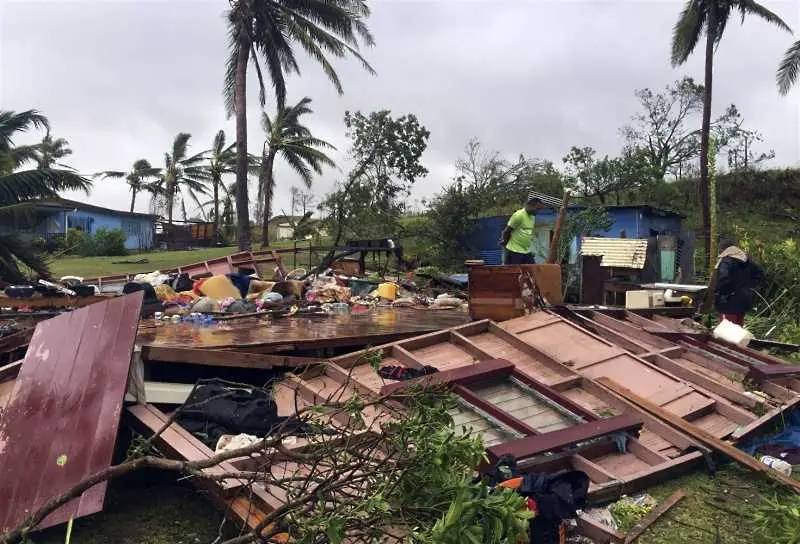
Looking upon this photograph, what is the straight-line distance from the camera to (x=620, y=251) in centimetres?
1503

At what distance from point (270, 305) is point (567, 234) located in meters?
9.41

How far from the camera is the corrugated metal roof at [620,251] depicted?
14.7m

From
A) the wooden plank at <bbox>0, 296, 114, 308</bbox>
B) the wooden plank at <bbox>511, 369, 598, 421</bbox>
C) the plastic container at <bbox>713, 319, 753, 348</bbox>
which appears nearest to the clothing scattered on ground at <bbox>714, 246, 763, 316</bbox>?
the plastic container at <bbox>713, 319, 753, 348</bbox>

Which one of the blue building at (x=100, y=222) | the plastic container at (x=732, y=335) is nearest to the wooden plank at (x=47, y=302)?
the plastic container at (x=732, y=335)

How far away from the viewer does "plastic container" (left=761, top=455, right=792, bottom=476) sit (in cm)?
442

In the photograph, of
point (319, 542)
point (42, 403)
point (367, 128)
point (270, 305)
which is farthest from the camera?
point (367, 128)

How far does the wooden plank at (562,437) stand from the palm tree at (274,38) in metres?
13.6

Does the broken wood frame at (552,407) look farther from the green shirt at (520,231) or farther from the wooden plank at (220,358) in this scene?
the green shirt at (520,231)

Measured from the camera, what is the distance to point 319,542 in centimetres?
230

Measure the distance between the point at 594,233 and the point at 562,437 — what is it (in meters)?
13.5

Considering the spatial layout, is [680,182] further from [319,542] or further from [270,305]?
[319,542]

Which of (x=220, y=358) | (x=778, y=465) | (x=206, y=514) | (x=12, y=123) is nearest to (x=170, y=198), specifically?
(x=12, y=123)

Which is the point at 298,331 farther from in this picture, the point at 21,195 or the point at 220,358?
the point at 21,195

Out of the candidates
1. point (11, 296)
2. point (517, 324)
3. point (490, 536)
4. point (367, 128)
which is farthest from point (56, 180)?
point (367, 128)
